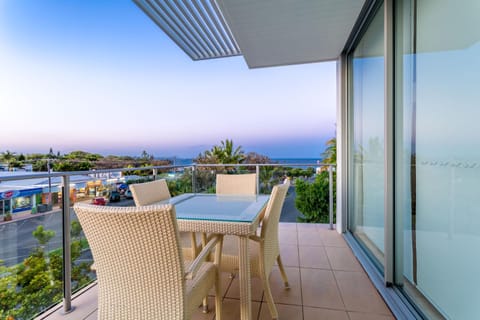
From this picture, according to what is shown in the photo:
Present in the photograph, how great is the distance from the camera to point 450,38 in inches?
44.3

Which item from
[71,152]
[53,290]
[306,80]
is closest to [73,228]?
[53,290]

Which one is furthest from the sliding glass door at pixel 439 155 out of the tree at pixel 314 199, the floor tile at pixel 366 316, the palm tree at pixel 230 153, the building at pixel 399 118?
the palm tree at pixel 230 153

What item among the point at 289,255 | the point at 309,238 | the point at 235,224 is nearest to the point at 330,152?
the point at 309,238

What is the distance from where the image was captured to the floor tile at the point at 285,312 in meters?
1.57

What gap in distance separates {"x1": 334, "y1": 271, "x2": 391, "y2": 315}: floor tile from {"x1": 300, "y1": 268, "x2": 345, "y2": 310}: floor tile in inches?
2.3

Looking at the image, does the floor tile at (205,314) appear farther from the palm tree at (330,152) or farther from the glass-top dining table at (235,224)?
the palm tree at (330,152)

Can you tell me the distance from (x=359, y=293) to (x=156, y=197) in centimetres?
199

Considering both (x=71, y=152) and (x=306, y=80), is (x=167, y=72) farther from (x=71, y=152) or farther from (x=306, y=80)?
(x=71, y=152)

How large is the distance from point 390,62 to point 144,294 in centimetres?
227

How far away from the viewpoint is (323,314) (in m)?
1.60

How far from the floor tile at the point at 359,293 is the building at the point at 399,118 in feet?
0.27

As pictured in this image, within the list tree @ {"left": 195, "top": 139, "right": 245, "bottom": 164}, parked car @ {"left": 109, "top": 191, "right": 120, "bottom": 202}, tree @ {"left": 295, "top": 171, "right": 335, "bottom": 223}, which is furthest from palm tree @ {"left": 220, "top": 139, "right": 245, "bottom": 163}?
parked car @ {"left": 109, "top": 191, "right": 120, "bottom": 202}

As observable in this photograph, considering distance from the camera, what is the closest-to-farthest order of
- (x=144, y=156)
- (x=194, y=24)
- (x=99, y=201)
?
(x=99, y=201), (x=194, y=24), (x=144, y=156)

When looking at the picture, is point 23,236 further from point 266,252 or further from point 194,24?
point 194,24
